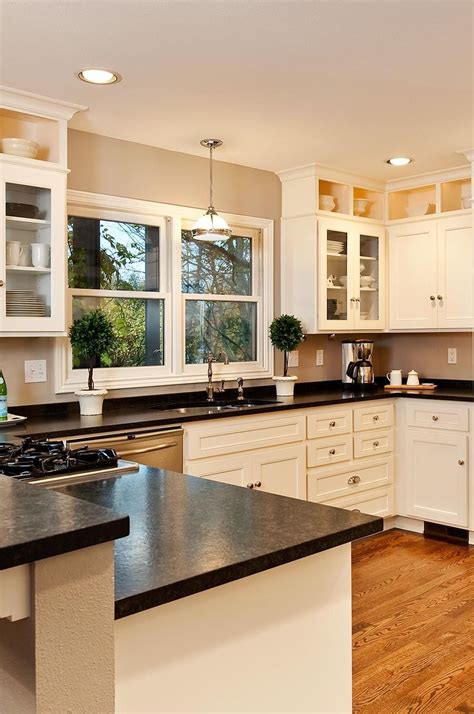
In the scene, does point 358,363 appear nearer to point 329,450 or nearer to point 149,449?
point 329,450

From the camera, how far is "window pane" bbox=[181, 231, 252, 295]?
4293 millimetres

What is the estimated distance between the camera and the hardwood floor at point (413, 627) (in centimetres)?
249

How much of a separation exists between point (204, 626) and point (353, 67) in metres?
2.41

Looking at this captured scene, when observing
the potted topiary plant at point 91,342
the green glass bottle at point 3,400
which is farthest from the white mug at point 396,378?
the green glass bottle at point 3,400

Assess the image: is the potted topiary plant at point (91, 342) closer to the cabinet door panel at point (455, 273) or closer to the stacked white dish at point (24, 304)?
the stacked white dish at point (24, 304)

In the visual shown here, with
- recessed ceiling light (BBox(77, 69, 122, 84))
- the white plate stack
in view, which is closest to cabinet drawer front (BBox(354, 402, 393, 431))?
the white plate stack

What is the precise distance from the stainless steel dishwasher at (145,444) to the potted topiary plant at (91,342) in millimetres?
387

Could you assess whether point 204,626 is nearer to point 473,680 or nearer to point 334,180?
point 473,680

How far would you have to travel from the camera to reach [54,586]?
0.94 m

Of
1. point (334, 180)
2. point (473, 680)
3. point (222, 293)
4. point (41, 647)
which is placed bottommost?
point (473, 680)

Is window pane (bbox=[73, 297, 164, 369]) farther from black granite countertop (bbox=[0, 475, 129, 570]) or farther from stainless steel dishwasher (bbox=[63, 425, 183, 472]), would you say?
black granite countertop (bbox=[0, 475, 129, 570])

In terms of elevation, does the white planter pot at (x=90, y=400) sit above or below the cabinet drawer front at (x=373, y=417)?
above

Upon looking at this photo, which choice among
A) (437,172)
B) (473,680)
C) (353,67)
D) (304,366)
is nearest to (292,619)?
(473,680)

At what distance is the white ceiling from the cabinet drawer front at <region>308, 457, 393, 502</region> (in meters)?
1.99
